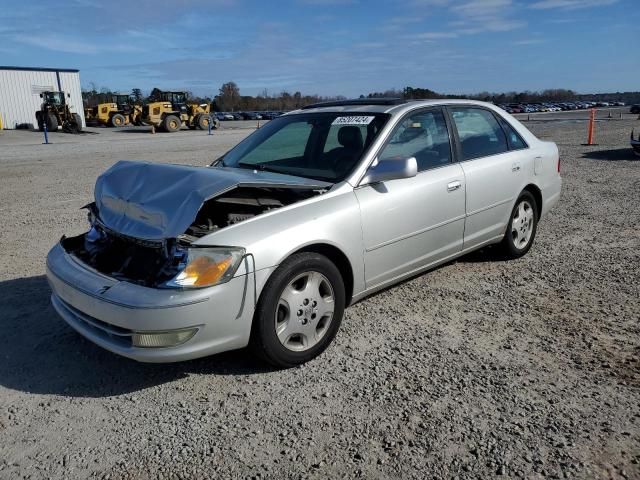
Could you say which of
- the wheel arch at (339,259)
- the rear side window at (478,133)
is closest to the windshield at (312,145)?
the wheel arch at (339,259)

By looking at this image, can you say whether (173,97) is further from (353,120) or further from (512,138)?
(353,120)

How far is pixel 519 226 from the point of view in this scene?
5336 millimetres

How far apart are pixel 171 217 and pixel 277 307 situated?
2.70 feet

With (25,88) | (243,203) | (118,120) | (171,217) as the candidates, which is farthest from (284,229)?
(25,88)

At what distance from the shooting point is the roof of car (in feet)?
14.1

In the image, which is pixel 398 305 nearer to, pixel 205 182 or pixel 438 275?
pixel 438 275

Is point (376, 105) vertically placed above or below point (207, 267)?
above

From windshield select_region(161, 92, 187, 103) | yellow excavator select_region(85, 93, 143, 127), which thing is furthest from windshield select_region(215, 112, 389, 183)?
yellow excavator select_region(85, 93, 143, 127)

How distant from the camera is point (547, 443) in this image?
2.58 metres

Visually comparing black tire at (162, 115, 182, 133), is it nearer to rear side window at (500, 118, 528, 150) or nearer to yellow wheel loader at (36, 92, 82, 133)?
yellow wheel loader at (36, 92, 82, 133)

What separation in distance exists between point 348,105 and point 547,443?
314 cm

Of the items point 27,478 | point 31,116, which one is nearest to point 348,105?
point 27,478

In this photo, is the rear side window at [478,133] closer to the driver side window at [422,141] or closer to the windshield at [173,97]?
the driver side window at [422,141]

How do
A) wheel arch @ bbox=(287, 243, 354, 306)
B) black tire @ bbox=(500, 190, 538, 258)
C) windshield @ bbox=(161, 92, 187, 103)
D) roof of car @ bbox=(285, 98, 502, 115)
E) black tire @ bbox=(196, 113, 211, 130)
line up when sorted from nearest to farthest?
1. wheel arch @ bbox=(287, 243, 354, 306)
2. roof of car @ bbox=(285, 98, 502, 115)
3. black tire @ bbox=(500, 190, 538, 258)
4. windshield @ bbox=(161, 92, 187, 103)
5. black tire @ bbox=(196, 113, 211, 130)
